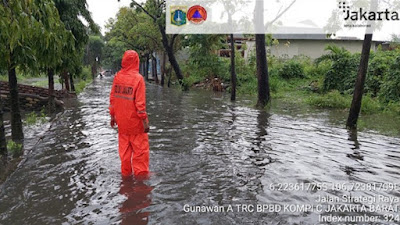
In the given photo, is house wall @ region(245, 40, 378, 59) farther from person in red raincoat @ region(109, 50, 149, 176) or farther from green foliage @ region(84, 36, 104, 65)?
green foliage @ region(84, 36, 104, 65)

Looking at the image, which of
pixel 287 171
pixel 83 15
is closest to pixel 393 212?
pixel 287 171

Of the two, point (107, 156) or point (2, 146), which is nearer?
point (2, 146)

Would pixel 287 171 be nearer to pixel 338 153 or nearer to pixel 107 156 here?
pixel 338 153

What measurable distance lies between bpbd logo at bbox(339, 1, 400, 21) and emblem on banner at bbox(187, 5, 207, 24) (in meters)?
11.8

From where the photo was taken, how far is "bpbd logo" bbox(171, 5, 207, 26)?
801 inches

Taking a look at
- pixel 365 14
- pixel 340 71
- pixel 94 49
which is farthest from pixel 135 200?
pixel 94 49

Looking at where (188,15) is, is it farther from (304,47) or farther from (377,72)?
(304,47)

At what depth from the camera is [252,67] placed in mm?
25078

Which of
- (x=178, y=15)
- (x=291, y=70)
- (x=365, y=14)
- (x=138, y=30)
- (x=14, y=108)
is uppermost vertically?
(x=178, y=15)

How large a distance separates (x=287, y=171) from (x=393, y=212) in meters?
1.77

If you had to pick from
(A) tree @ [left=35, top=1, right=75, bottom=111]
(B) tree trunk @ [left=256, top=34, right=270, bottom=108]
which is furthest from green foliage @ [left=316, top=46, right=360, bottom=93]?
(A) tree @ [left=35, top=1, right=75, bottom=111]

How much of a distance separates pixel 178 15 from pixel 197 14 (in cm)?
227

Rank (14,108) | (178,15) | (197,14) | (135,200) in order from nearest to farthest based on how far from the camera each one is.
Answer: (135,200) < (14,108) < (197,14) < (178,15)

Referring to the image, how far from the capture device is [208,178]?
5.22 m
